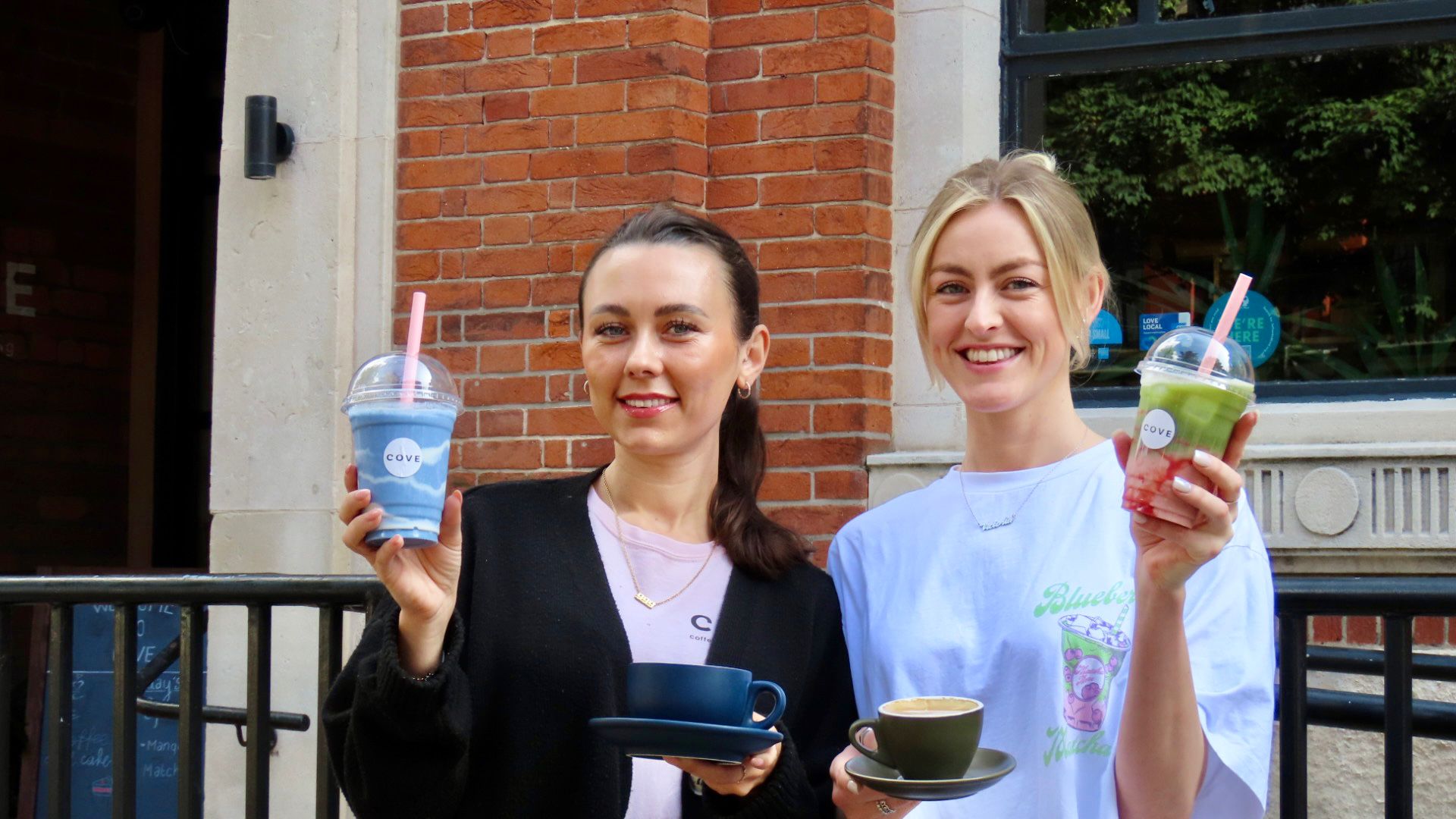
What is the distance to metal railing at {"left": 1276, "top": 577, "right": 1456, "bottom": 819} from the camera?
2182 mm

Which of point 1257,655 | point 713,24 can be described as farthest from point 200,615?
point 713,24

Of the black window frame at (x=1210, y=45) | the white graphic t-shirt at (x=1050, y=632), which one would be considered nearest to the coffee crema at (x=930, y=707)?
the white graphic t-shirt at (x=1050, y=632)

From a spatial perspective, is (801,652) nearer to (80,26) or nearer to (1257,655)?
(1257,655)

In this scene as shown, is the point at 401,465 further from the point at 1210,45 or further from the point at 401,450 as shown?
the point at 1210,45

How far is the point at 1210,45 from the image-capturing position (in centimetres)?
487

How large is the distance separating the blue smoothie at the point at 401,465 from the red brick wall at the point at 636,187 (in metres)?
2.81

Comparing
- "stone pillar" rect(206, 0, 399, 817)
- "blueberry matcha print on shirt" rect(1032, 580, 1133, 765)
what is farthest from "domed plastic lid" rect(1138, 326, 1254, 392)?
"stone pillar" rect(206, 0, 399, 817)

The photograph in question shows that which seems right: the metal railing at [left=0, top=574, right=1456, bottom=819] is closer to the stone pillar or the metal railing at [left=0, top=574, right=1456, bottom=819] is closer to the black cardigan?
the black cardigan

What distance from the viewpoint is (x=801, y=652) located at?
2.39 metres

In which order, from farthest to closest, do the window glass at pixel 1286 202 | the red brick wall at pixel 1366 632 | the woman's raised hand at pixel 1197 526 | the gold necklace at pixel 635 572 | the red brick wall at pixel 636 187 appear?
the red brick wall at pixel 636 187 → the window glass at pixel 1286 202 → the red brick wall at pixel 1366 632 → the gold necklace at pixel 635 572 → the woman's raised hand at pixel 1197 526

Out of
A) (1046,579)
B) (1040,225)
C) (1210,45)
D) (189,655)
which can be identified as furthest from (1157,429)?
(1210,45)

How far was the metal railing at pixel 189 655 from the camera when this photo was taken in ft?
9.71

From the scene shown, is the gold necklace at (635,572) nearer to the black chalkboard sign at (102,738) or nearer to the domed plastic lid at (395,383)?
the domed plastic lid at (395,383)

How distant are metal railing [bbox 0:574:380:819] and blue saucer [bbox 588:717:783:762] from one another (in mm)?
960
